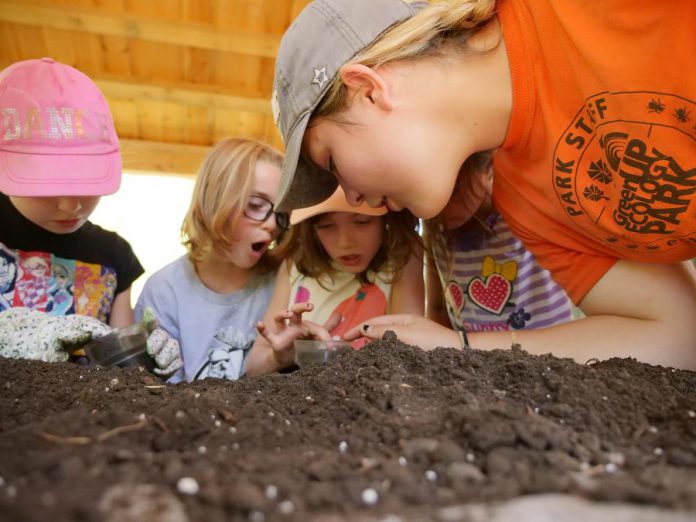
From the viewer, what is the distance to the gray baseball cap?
1.01m

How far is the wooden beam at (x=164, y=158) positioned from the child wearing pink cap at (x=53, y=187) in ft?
12.9

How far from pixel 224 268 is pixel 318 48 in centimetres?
121

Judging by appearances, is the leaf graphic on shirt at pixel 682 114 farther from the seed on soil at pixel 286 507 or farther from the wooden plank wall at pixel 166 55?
the wooden plank wall at pixel 166 55

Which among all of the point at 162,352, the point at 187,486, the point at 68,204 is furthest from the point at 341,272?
the point at 187,486

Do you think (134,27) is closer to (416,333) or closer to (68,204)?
(68,204)

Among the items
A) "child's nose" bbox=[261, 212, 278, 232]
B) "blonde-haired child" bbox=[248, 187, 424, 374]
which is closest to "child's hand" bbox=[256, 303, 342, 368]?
"blonde-haired child" bbox=[248, 187, 424, 374]

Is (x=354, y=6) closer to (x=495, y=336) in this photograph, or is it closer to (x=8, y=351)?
(x=495, y=336)

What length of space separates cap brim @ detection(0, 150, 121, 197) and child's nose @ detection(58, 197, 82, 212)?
0.22 ft

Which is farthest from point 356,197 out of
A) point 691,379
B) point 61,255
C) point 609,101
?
point 61,255

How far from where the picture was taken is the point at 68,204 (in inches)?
58.7

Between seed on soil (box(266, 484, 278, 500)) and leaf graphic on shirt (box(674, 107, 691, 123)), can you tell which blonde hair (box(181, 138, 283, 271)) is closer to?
leaf graphic on shirt (box(674, 107, 691, 123))

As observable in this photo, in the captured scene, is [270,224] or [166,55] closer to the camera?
[270,224]

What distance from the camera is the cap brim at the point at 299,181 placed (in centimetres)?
108

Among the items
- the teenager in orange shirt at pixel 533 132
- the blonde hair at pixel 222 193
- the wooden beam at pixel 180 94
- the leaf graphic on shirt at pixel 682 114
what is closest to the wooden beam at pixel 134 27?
the wooden beam at pixel 180 94
